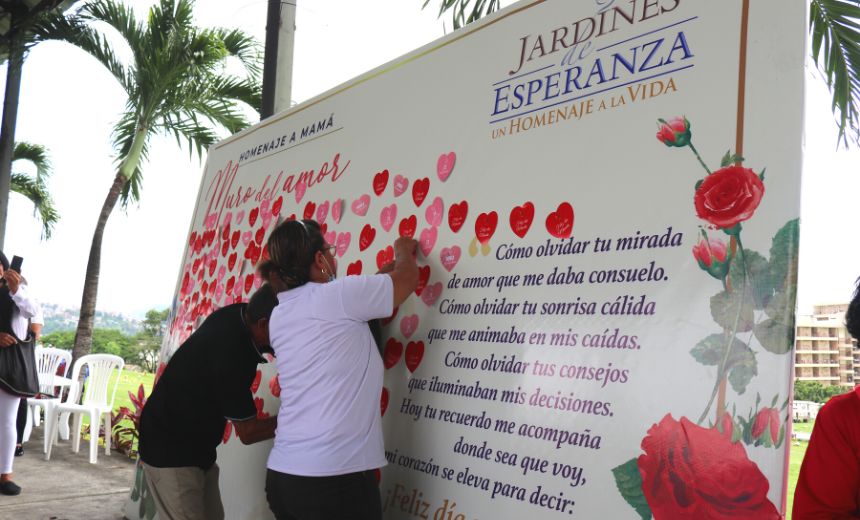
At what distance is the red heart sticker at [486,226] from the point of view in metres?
2.28

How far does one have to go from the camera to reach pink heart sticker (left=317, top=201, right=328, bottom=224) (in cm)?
308

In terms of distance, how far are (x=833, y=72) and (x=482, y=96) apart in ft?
6.83

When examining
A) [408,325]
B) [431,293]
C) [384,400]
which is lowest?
[384,400]

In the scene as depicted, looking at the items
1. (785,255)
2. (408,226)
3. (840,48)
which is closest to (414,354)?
(408,226)

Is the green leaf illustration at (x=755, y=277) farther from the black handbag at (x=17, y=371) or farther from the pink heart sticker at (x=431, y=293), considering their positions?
the black handbag at (x=17, y=371)

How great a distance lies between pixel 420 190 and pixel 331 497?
1.07m

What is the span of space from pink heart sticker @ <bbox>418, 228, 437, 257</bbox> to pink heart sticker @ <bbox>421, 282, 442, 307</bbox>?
0.12 metres

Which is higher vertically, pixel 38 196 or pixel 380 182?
pixel 38 196

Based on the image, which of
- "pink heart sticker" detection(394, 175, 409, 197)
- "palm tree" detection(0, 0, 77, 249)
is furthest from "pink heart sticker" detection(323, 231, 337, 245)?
"palm tree" detection(0, 0, 77, 249)

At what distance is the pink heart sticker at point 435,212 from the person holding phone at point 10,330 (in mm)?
3662

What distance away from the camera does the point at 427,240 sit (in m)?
2.51

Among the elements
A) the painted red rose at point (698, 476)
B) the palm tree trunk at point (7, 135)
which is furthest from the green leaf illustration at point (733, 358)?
the palm tree trunk at point (7, 135)

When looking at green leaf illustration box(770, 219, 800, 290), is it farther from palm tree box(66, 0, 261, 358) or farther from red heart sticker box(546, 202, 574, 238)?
palm tree box(66, 0, 261, 358)

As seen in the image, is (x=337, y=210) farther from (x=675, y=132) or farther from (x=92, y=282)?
(x=92, y=282)
